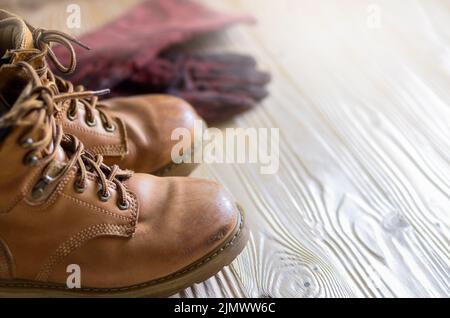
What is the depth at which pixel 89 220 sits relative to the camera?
0.73 meters

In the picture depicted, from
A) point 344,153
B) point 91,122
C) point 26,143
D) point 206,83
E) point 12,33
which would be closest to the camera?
point 26,143

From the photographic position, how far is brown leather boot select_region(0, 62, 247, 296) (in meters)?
0.67

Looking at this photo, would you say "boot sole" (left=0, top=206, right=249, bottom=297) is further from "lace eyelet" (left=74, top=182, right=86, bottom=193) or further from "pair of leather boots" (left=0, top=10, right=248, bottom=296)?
"lace eyelet" (left=74, top=182, right=86, bottom=193)

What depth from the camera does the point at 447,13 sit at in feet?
4.62

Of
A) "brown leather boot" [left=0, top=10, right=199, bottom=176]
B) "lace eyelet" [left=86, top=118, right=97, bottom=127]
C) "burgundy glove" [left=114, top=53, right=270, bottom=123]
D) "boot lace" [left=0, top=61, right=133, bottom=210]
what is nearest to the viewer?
"boot lace" [left=0, top=61, right=133, bottom=210]

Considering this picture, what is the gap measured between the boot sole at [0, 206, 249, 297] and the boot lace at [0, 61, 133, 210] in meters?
0.11

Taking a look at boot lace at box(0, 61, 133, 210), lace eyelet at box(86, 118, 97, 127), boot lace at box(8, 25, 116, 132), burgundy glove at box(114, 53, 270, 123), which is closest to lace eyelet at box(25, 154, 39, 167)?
boot lace at box(0, 61, 133, 210)

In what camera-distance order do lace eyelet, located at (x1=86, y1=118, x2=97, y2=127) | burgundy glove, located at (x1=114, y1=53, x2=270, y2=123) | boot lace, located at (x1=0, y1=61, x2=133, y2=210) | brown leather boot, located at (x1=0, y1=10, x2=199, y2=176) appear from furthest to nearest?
burgundy glove, located at (x1=114, y1=53, x2=270, y2=123) → lace eyelet, located at (x1=86, y1=118, x2=97, y2=127) → brown leather boot, located at (x1=0, y1=10, x2=199, y2=176) → boot lace, located at (x1=0, y1=61, x2=133, y2=210)

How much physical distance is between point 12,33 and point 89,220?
26cm

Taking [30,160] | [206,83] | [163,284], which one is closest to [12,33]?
[30,160]

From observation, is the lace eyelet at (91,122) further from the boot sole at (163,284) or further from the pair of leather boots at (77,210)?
the boot sole at (163,284)

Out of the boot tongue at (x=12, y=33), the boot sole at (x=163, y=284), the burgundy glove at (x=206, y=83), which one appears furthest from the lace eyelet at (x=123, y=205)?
the burgundy glove at (x=206, y=83)

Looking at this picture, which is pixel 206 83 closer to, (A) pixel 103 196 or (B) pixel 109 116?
(B) pixel 109 116
